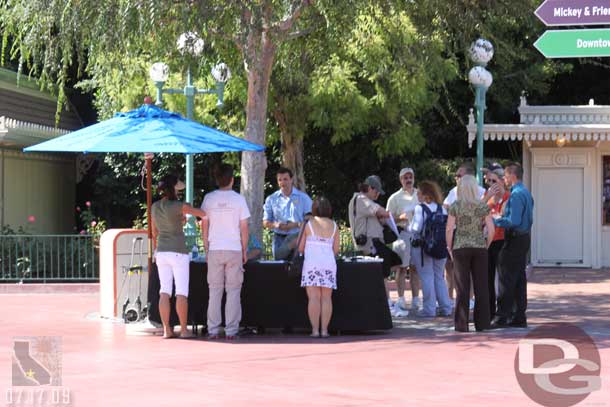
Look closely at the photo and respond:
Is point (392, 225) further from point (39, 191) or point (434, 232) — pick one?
point (39, 191)

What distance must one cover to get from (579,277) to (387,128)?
488 cm

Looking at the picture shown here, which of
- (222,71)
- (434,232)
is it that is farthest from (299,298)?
(222,71)

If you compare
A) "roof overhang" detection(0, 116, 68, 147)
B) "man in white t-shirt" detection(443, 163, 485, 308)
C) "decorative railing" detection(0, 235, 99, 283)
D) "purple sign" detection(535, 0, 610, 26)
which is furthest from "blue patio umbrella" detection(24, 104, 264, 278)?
"roof overhang" detection(0, 116, 68, 147)

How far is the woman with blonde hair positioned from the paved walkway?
0.47 metres

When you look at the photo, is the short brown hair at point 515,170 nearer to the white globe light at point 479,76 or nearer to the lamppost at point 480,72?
the lamppost at point 480,72

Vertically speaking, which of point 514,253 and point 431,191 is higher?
point 431,191

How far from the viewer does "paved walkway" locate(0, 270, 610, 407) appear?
8688mm

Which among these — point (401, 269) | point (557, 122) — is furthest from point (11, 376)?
point (557, 122)

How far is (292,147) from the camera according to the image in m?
23.2

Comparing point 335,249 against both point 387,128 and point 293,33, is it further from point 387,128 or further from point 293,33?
point 387,128

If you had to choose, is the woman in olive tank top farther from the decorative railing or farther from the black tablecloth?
the decorative railing

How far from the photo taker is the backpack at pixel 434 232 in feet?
46.9

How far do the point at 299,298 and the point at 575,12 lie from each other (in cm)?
433

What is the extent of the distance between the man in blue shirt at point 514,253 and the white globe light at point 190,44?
4256mm
